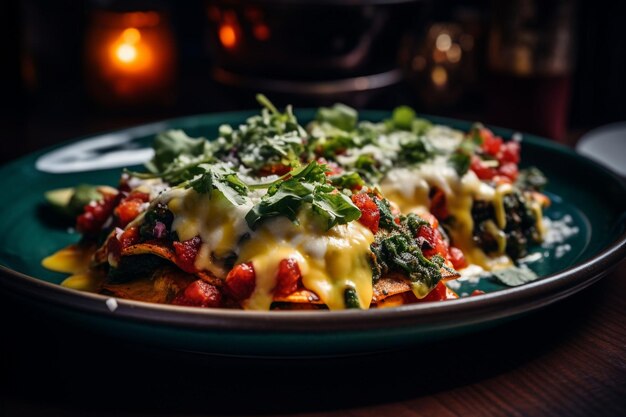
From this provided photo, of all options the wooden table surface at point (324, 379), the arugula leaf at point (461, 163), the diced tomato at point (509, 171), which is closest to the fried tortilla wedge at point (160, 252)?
the wooden table surface at point (324, 379)

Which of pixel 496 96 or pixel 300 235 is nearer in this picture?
pixel 300 235

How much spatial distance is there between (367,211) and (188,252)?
0.53m

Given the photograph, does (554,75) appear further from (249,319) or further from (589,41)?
(249,319)

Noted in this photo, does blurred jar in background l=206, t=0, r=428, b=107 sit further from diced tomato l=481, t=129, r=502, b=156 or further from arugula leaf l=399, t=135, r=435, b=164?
arugula leaf l=399, t=135, r=435, b=164

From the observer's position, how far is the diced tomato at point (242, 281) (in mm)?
2043

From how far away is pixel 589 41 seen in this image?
4.93 m

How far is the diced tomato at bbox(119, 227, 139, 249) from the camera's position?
238cm

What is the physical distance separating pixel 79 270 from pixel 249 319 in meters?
1.09

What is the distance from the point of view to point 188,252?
86.6 inches

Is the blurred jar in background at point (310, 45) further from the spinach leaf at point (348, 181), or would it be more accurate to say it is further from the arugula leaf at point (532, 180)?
the spinach leaf at point (348, 181)

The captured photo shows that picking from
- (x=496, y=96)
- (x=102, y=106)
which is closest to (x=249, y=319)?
(x=496, y=96)

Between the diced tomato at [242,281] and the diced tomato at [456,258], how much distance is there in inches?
33.9

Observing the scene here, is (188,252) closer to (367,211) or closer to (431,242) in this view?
(367,211)

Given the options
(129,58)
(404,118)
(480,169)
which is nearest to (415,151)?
(480,169)
